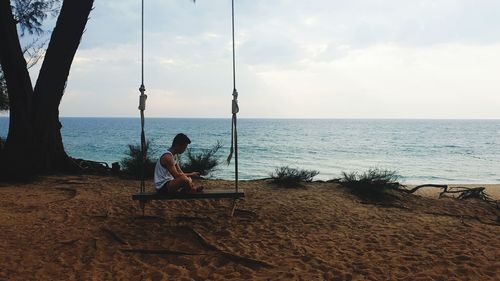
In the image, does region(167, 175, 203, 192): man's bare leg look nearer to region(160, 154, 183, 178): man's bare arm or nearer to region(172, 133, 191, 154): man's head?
region(160, 154, 183, 178): man's bare arm

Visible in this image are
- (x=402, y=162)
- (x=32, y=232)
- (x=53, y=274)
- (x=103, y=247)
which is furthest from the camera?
(x=402, y=162)

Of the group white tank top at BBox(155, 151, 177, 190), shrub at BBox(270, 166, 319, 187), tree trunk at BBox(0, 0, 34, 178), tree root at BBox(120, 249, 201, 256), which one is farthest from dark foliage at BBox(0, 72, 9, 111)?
tree root at BBox(120, 249, 201, 256)

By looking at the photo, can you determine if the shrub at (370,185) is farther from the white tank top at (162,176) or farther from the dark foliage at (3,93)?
the dark foliage at (3,93)

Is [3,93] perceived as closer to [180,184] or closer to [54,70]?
[54,70]

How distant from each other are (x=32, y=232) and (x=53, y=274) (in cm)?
165

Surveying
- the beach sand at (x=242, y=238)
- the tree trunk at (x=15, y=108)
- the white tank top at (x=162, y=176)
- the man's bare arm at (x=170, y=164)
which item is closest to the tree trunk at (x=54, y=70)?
the tree trunk at (x=15, y=108)

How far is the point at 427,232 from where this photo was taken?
20.9ft

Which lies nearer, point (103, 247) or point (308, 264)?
point (308, 264)

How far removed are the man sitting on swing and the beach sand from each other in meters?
0.54

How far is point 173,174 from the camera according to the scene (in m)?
6.07

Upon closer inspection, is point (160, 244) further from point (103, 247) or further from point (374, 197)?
point (374, 197)

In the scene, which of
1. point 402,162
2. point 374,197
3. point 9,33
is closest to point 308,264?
point 374,197

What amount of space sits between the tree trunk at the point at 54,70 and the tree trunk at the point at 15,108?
0.21 metres

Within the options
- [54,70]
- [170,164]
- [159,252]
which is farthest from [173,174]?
[54,70]
